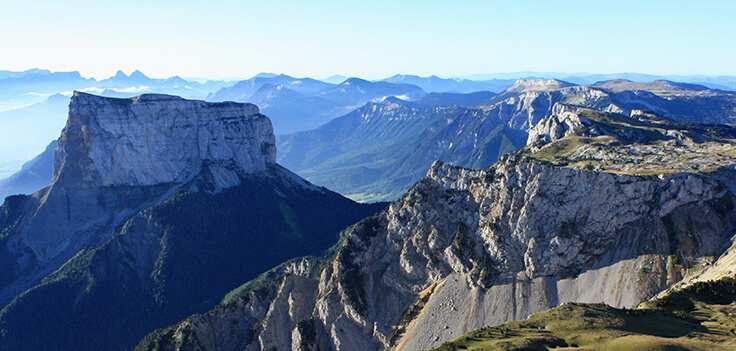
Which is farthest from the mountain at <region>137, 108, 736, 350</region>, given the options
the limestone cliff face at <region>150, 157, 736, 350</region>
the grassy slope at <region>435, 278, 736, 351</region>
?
the grassy slope at <region>435, 278, 736, 351</region>

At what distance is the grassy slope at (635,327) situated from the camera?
78.6m

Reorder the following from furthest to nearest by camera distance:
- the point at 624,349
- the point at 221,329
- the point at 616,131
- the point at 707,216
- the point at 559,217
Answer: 1. the point at 616,131
2. the point at 221,329
3. the point at 559,217
4. the point at 707,216
5. the point at 624,349

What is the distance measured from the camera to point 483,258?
132250mm

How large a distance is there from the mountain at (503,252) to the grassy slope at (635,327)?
3.21 metres

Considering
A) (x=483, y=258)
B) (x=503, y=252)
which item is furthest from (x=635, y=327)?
(x=483, y=258)

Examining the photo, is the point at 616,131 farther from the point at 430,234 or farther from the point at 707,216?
the point at 430,234

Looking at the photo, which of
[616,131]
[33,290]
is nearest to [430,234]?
[616,131]

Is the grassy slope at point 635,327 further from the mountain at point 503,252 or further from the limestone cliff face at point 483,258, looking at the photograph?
the limestone cliff face at point 483,258

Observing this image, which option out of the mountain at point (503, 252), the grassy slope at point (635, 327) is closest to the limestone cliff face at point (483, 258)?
the mountain at point (503, 252)

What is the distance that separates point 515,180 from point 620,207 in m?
27.1

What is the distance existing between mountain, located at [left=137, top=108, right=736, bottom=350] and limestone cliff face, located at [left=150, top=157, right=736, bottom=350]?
31cm

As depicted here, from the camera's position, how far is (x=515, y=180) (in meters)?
135

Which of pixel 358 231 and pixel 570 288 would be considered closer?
pixel 570 288

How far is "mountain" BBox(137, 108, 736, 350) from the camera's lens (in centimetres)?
11544
